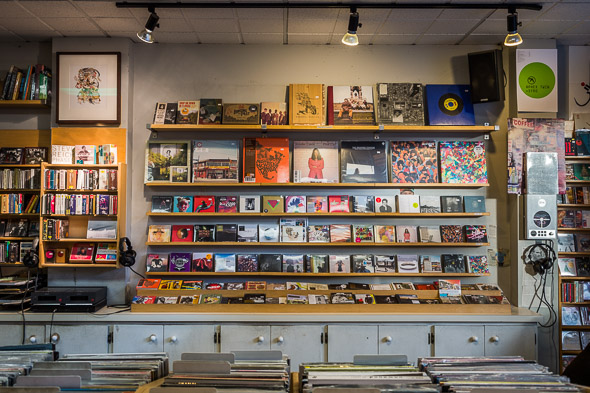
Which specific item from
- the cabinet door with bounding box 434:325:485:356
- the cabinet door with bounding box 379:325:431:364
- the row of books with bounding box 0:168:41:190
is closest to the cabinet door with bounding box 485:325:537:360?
the cabinet door with bounding box 434:325:485:356

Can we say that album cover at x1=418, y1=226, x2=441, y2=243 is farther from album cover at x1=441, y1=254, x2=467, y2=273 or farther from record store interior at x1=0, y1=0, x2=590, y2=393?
album cover at x1=441, y1=254, x2=467, y2=273

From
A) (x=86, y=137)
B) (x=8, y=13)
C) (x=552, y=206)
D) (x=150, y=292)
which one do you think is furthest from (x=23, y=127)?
(x=552, y=206)

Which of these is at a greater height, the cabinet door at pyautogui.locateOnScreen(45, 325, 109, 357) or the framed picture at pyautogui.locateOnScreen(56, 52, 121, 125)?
the framed picture at pyautogui.locateOnScreen(56, 52, 121, 125)

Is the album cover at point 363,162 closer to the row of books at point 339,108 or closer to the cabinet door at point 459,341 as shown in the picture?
the row of books at point 339,108

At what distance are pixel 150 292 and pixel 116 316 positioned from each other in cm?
37

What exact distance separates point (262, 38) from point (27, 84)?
2356mm

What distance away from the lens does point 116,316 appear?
371 cm

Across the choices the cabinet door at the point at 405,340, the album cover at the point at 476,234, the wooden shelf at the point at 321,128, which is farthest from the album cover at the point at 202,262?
the album cover at the point at 476,234

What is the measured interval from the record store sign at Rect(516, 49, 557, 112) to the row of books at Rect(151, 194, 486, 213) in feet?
3.45

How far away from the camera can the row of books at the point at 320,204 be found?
4.22m

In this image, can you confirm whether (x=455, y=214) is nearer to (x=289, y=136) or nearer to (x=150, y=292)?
(x=289, y=136)

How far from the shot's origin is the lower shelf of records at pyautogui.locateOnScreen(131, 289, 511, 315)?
3.83 metres

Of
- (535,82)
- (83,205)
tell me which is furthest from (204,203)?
(535,82)

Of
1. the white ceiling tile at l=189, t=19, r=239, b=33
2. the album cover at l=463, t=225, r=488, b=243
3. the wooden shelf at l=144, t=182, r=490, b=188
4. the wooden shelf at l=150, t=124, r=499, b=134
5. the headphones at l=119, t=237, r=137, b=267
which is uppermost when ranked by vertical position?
the white ceiling tile at l=189, t=19, r=239, b=33
